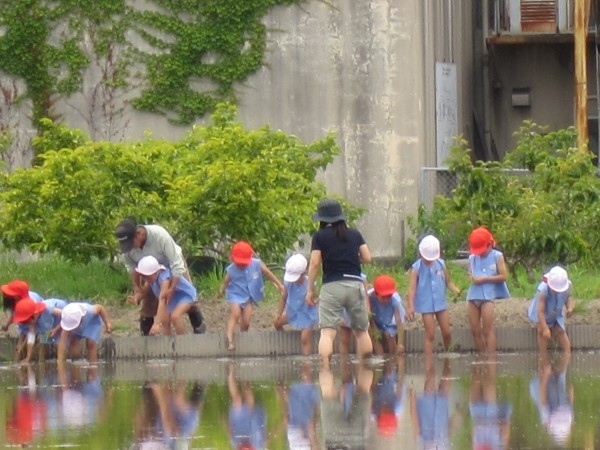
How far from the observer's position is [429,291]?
17.0 metres

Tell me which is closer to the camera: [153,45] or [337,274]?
[337,274]

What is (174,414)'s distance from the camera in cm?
1235

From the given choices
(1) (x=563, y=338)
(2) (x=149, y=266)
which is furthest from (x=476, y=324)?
(2) (x=149, y=266)

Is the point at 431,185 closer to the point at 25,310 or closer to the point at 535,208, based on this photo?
the point at 535,208

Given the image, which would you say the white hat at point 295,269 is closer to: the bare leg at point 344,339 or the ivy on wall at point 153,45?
the bare leg at point 344,339

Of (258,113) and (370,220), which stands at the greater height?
(258,113)

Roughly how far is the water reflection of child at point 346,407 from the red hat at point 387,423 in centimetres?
9

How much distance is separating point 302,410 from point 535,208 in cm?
884

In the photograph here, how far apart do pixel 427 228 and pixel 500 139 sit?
29.2 feet

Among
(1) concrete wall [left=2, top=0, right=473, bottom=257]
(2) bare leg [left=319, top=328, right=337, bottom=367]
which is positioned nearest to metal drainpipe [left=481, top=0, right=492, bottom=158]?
(1) concrete wall [left=2, top=0, right=473, bottom=257]

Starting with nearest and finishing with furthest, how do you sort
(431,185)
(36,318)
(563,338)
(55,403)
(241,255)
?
(55,403), (563,338), (36,318), (241,255), (431,185)

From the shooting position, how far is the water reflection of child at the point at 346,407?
10.8 m

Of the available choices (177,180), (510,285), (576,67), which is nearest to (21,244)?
(177,180)

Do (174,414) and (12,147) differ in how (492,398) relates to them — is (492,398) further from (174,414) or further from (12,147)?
(12,147)
